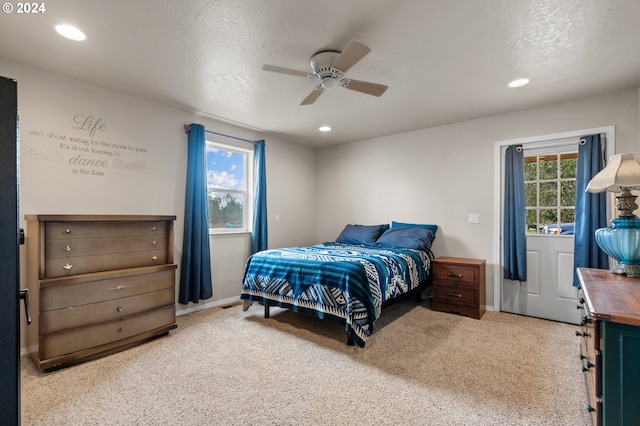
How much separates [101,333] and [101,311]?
0.59ft

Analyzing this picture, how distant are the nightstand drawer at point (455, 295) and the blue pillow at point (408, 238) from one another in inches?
21.5

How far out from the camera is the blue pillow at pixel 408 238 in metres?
3.83

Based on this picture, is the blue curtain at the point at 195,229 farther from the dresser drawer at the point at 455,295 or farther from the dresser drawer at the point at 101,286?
the dresser drawer at the point at 455,295

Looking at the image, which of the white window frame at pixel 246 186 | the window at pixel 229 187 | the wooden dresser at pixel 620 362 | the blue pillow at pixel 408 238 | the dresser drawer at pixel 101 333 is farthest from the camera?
the white window frame at pixel 246 186

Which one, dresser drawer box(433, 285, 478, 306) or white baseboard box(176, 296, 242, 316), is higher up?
dresser drawer box(433, 285, 478, 306)

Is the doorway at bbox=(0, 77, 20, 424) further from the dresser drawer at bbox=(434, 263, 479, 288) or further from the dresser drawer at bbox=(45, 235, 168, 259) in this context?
the dresser drawer at bbox=(434, 263, 479, 288)

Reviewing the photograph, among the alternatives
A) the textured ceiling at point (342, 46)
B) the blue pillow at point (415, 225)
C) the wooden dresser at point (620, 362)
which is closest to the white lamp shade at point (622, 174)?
the textured ceiling at point (342, 46)

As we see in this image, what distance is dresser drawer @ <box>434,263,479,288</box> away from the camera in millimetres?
3394

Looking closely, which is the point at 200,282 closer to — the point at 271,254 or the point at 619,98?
the point at 271,254

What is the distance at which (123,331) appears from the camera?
256cm

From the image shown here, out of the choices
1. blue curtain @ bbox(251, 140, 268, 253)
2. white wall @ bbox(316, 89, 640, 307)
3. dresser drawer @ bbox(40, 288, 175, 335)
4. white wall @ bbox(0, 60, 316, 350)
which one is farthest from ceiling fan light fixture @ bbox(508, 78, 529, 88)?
dresser drawer @ bbox(40, 288, 175, 335)

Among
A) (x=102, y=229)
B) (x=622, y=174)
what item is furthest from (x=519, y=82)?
(x=102, y=229)

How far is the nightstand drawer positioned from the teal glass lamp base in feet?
5.05

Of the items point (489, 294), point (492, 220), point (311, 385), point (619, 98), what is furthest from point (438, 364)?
point (619, 98)
